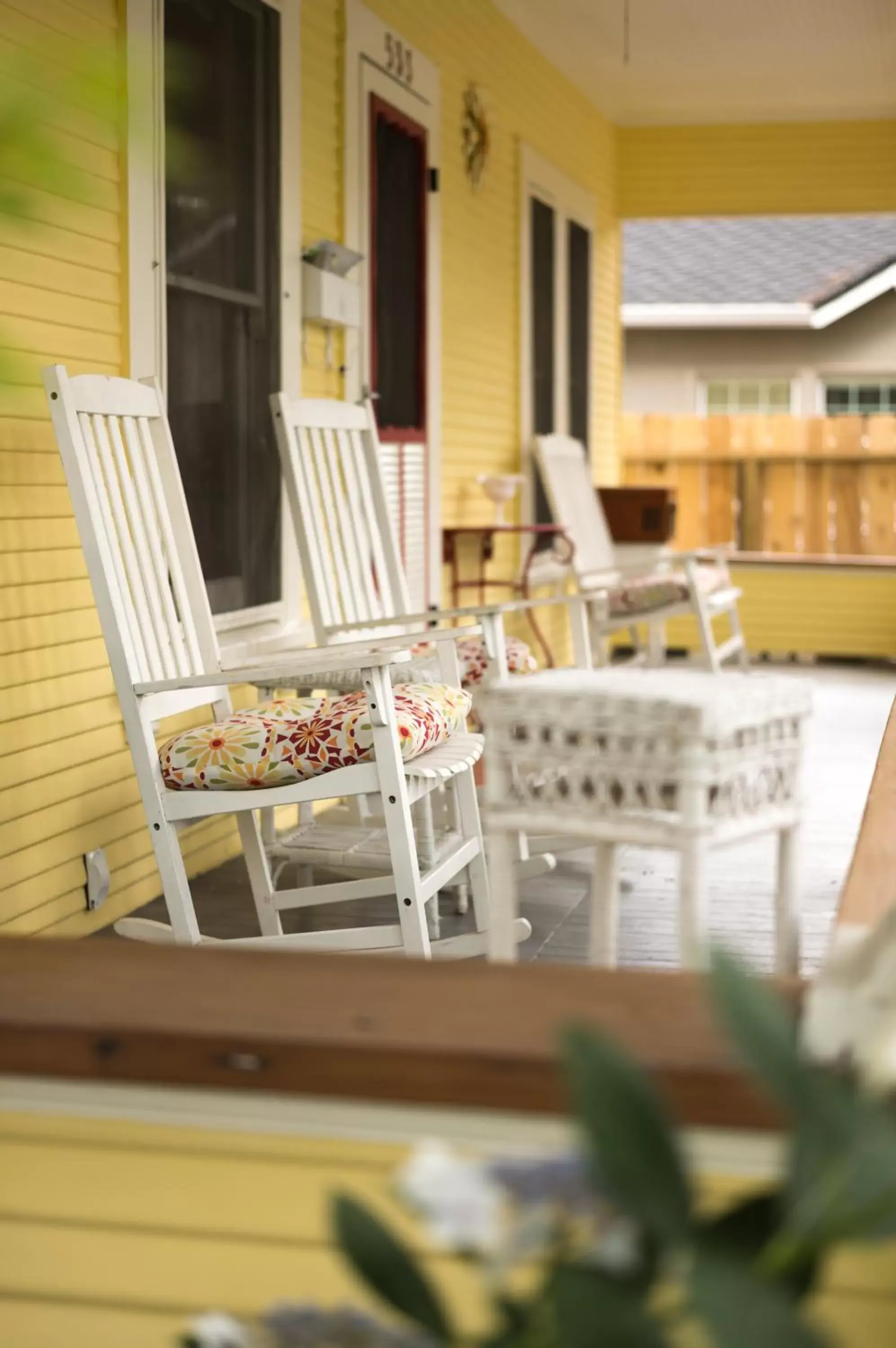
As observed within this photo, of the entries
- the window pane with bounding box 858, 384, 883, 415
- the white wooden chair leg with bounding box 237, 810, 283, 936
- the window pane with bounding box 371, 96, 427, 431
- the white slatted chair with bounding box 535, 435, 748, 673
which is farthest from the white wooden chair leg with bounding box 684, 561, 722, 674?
the window pane with bounding box 858, 384, 883, 415

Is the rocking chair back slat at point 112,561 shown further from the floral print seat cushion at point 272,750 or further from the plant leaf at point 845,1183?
the plant leaf at point 845,1183

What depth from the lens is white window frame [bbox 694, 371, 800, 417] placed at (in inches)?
557

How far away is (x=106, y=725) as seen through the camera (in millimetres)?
3793

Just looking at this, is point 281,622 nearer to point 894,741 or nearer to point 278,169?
point 278,169

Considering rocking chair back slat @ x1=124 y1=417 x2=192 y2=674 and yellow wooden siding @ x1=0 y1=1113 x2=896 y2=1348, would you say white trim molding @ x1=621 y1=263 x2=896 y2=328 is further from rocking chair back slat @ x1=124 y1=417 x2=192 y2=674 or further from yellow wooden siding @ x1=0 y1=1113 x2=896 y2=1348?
yellow wooden siding @ x1=0 y1=1113 x2=896 y2=1348

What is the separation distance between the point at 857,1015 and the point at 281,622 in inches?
158

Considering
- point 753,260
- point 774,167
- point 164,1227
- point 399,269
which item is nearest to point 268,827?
point 399,269

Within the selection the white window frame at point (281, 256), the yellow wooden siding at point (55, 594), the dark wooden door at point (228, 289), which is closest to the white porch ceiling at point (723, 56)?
the white window frame at point (281, 256)

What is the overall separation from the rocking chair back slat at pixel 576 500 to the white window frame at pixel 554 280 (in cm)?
16

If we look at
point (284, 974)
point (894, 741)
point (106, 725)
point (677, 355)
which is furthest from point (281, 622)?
point (677, 355)

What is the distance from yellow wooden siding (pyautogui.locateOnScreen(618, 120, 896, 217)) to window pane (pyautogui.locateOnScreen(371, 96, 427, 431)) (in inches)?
140

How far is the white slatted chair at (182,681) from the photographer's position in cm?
288

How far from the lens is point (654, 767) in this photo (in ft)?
5.25

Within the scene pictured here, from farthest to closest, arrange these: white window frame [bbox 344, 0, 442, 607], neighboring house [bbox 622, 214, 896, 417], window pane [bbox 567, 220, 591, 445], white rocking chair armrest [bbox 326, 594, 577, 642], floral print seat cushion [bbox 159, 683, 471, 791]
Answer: neighboring house [bbox 622, 214, 896, 417] → window pane [bbox 567, 220, 591, 445] → white window frame [bbox 344, 0, 442, 607] → white rocking chair armrest [bbox 326, 594, 577, 642] → floral print seat cushion [bbox 159, 683, 471, 791]
